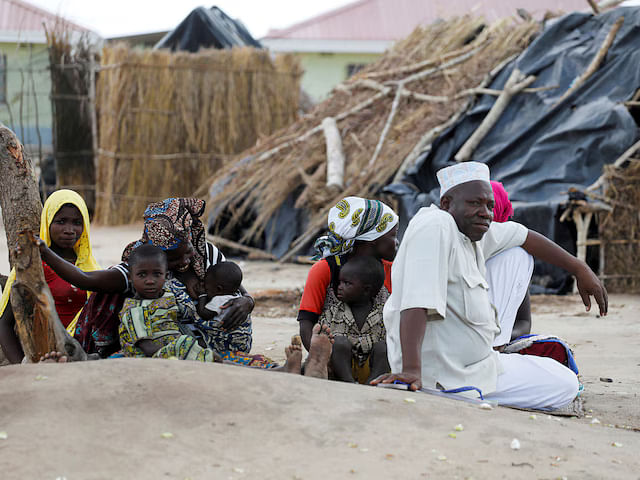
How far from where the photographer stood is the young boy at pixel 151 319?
347 cm

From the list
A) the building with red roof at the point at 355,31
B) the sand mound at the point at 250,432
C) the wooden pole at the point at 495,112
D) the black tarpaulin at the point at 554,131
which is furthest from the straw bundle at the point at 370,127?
the building with red roof at the point at 355,31

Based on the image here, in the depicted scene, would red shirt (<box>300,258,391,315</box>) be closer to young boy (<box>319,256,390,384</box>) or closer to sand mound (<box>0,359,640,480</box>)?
young boy (<box>319,256,390,384</box>)

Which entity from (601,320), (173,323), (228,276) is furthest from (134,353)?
(601,320)

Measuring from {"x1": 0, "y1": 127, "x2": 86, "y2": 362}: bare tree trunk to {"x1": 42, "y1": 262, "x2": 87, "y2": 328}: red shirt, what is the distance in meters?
0.54

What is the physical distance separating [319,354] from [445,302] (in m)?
0.63

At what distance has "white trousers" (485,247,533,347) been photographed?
3818mm

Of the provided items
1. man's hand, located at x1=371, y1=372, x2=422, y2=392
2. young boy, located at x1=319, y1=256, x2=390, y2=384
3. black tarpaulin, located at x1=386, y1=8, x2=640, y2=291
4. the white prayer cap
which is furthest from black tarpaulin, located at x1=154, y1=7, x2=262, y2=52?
man's hand, located at x1=371, y1=372, x2=422, y2=392

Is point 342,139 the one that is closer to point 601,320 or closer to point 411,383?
point 601,320

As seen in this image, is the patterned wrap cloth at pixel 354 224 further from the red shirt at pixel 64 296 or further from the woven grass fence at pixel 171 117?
the woven grass fence at pixel 171 117

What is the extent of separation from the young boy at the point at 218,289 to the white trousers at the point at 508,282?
126 cm

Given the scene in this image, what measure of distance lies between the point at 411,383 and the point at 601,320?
360cm

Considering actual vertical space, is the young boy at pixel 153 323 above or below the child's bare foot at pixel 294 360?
above

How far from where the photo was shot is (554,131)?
802cm

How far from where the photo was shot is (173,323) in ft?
11.7
